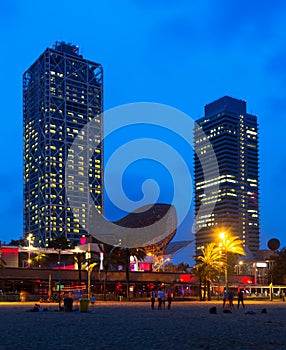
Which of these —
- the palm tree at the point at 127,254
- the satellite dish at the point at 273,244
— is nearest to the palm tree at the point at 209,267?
the palm tree at the point at 127,254

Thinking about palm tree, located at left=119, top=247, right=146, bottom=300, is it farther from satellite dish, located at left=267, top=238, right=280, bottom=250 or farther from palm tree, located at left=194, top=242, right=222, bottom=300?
satellite dish, located at left=267, top=238, right=280, bottom=250

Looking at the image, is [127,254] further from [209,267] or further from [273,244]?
[273,244]

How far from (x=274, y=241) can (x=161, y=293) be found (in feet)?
260

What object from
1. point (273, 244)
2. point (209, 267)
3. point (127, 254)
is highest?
point (273, 244)

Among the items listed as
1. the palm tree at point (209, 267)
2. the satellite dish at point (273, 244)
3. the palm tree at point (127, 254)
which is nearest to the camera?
the palm tree at point (127, 254)

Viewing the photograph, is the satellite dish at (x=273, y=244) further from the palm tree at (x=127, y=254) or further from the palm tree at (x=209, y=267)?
the palm tree at (x=127, y=254)

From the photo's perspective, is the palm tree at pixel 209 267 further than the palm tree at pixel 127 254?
Yes

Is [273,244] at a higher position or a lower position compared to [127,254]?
higher

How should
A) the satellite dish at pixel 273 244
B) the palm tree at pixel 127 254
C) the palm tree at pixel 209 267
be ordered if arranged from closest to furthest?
the palm tree at pixel 127 254 → the palm tree at pixel 209 267 → the satellite dish at pixel 273 244

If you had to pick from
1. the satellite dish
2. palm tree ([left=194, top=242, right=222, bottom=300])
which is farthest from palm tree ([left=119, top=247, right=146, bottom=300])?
the satellite dish

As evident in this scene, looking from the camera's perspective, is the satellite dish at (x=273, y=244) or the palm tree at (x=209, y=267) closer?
the palm tree at (x=209, y=267)

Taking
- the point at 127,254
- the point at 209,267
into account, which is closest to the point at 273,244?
the point at 209,267

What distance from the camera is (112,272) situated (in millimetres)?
99375

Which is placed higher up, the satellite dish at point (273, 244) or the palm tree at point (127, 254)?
the satellite dish at point (273, 244)
